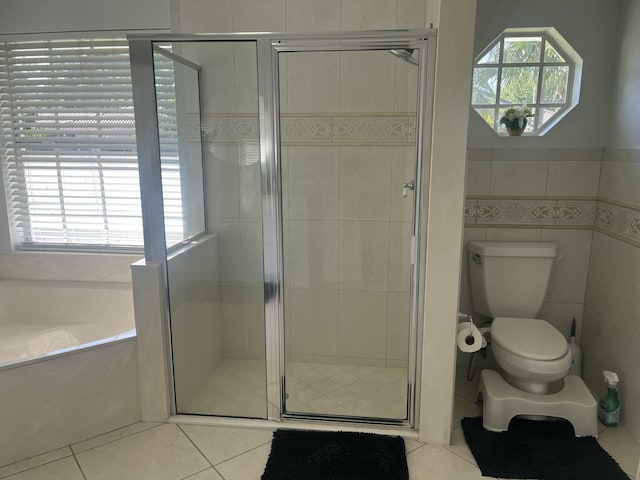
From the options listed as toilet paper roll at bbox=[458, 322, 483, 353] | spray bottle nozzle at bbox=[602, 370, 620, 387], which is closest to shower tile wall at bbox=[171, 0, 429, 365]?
toilet paper roll at bbox=[458, 322, 483, 353]

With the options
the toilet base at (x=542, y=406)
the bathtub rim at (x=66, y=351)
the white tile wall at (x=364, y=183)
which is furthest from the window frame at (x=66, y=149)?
the toilet base at (x=542, y=406)

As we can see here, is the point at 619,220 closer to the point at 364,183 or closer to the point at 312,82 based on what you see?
the point at 364,183

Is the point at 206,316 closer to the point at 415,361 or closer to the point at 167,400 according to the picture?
the point at 167,400

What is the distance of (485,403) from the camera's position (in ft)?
7.35

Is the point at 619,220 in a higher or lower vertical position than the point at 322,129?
lower

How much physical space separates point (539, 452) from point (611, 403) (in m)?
0.49

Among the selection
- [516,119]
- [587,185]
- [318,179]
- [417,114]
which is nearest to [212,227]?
[318,179]

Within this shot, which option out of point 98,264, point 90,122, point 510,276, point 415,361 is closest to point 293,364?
point 415,361

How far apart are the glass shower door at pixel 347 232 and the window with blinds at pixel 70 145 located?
1174mm

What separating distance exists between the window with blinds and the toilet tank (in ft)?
7.03

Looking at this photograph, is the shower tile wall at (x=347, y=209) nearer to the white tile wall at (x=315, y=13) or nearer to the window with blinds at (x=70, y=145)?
the white tile wall at (x=315, y=13)

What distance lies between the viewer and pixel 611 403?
2.20 metres

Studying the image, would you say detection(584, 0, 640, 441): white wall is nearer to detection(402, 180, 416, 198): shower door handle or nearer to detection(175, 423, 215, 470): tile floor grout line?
detection(402, 180, 416, 198): shower door handle

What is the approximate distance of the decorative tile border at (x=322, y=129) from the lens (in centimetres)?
223
